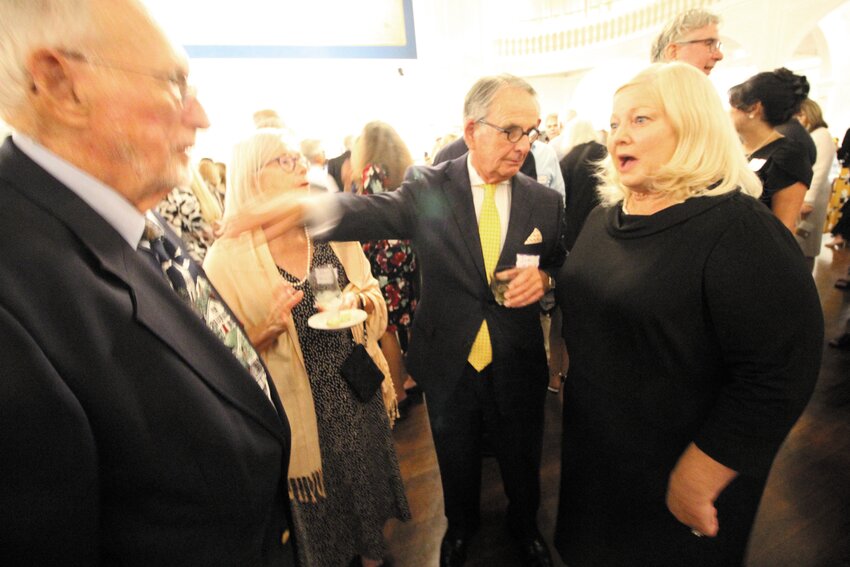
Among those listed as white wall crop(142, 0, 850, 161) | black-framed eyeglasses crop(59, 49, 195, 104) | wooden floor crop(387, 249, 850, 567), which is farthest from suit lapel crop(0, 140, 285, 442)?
white wall crop(142, 0, 850, 161)

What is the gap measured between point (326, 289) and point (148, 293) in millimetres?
826

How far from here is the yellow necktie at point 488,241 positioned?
1.58 m

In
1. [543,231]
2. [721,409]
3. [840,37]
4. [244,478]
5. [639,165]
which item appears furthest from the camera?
[840,37]

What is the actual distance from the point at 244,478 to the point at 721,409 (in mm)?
1134

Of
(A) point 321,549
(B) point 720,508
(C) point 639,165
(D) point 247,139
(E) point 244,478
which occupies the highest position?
(D) point 247,139

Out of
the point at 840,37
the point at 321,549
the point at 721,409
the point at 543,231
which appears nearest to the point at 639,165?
the point at 543,231

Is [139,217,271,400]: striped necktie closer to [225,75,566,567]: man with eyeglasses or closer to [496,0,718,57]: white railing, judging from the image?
[225,75,566,567]: man with eyeglasses

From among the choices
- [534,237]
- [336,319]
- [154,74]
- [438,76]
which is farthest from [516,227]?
[438,76]

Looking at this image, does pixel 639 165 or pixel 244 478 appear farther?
pixel 639 165

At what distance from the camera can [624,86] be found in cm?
121

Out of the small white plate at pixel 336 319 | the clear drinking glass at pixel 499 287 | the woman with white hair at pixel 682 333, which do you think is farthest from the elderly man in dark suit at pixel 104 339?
the woman with white hair at pixel 682 333

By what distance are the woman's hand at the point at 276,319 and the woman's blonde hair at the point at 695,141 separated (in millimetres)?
1178

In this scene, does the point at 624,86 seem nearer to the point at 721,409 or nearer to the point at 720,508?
the point at 721,409

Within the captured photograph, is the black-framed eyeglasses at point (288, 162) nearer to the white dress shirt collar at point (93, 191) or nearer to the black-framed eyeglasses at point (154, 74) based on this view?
the black-framed eyeglasses at point (154, 74)
